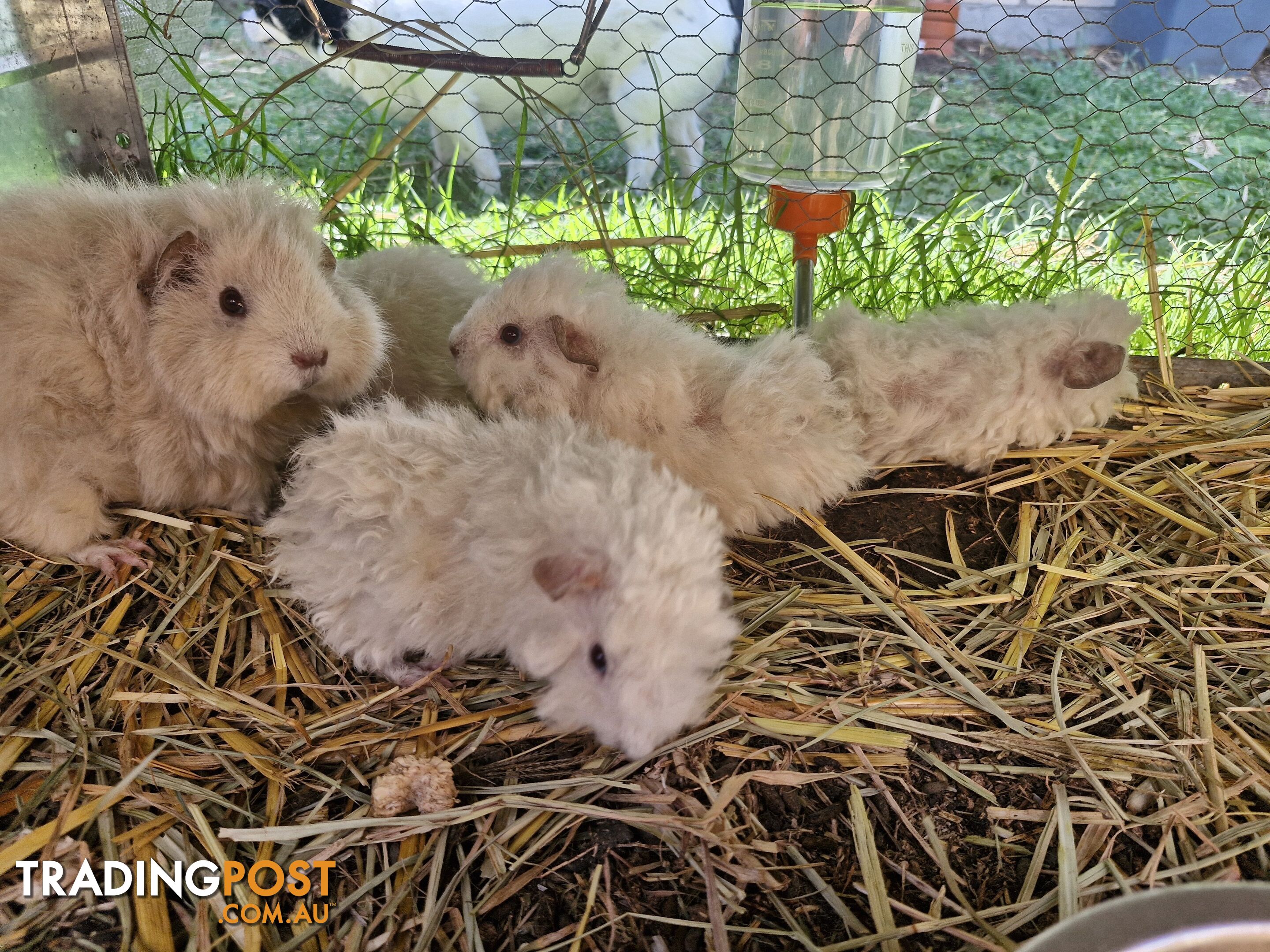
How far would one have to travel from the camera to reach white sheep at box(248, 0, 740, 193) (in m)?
4.61

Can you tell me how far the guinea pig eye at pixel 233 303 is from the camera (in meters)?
1.64

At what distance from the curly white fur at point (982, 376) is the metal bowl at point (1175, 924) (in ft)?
3.70

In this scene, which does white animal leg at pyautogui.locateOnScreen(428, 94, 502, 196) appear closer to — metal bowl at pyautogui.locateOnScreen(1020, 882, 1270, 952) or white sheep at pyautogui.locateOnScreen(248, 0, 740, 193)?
white sheep at pyautogui.locateOnScreen(248, 0, 740, 193)

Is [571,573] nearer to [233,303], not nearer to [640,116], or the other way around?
[233,303]

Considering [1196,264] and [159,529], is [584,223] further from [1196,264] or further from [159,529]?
[1196,264]

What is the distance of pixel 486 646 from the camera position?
1522 millimetres

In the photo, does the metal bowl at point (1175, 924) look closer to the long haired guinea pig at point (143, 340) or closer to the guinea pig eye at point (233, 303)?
the long haired guinea pig at point (143, 340)

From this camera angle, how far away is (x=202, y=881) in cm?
122

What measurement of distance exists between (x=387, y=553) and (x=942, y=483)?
4.19ft

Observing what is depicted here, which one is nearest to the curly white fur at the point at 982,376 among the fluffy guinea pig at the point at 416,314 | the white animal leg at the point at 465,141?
A: the fluffy guinea pig at the point at 416,314

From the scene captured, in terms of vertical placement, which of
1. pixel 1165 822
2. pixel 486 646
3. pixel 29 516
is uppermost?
pixel 29 516

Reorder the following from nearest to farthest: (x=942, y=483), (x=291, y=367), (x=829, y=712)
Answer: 1. (x=829, y=712)
2. (x=291, y=367)
3. (x=942, y=483)

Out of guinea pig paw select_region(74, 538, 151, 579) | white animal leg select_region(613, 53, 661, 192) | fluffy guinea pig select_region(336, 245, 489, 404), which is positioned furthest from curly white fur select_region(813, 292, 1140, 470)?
white animal leg select_region(613, 53, 661, 192)

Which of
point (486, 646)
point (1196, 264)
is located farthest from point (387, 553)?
point (1196, 264)
